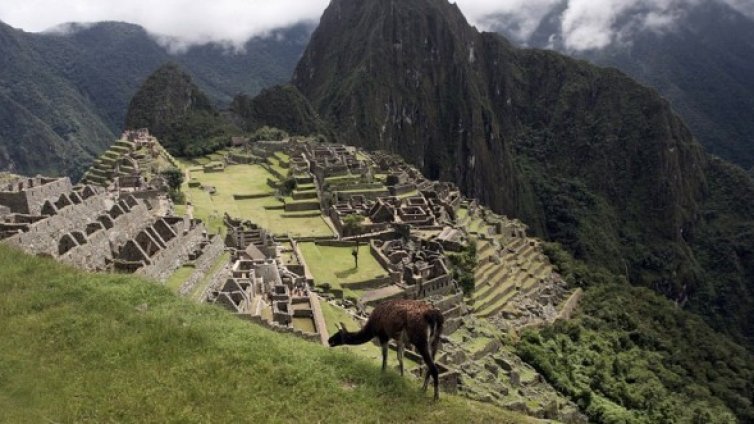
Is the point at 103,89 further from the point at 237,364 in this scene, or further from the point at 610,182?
the point at 237,364

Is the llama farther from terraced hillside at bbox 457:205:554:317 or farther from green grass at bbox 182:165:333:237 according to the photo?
terraced hillside at bbox 457:205:554:317

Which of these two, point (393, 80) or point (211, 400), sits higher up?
point (393, 80)

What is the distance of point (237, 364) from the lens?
11953 mm

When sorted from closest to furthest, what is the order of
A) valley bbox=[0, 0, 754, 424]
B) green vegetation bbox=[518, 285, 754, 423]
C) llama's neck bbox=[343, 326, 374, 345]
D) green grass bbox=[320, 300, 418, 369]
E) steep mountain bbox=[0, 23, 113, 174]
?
valley bbox=[0, 0, 754, 424] < llama's neck bbox=[343, 326, 374, 345] < green grass bbox=[320, 300, 418, 369] < green vegetation bbox=[518, 285, 754, 423] < steep mountain bbox=[0, 23, 113, 174]

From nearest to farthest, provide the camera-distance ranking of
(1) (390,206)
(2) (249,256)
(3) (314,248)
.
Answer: (2) (249,256)
(3) (314,248)
(1) (390,206)

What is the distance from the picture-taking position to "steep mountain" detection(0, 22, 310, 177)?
314ft

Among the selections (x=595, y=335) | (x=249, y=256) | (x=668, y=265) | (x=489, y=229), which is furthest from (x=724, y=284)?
(x=249, y=256)

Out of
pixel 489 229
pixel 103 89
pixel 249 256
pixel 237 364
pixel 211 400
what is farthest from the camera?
pixel 103 89

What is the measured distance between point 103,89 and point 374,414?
445 feet

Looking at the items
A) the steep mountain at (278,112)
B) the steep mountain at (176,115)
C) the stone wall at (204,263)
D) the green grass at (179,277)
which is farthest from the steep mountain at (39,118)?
the green grass at (179,277)

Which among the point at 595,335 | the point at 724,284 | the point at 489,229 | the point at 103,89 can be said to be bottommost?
the point at 724,284

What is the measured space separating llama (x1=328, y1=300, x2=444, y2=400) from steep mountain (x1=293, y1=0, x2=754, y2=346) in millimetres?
118445

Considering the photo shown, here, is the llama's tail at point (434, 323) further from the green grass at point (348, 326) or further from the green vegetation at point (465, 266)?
the green vegetation at point (465, 266)

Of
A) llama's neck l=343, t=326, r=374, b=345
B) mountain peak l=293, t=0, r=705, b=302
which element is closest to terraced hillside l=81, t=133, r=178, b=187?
llama's neck l=343, t=326, r=374, b=345
